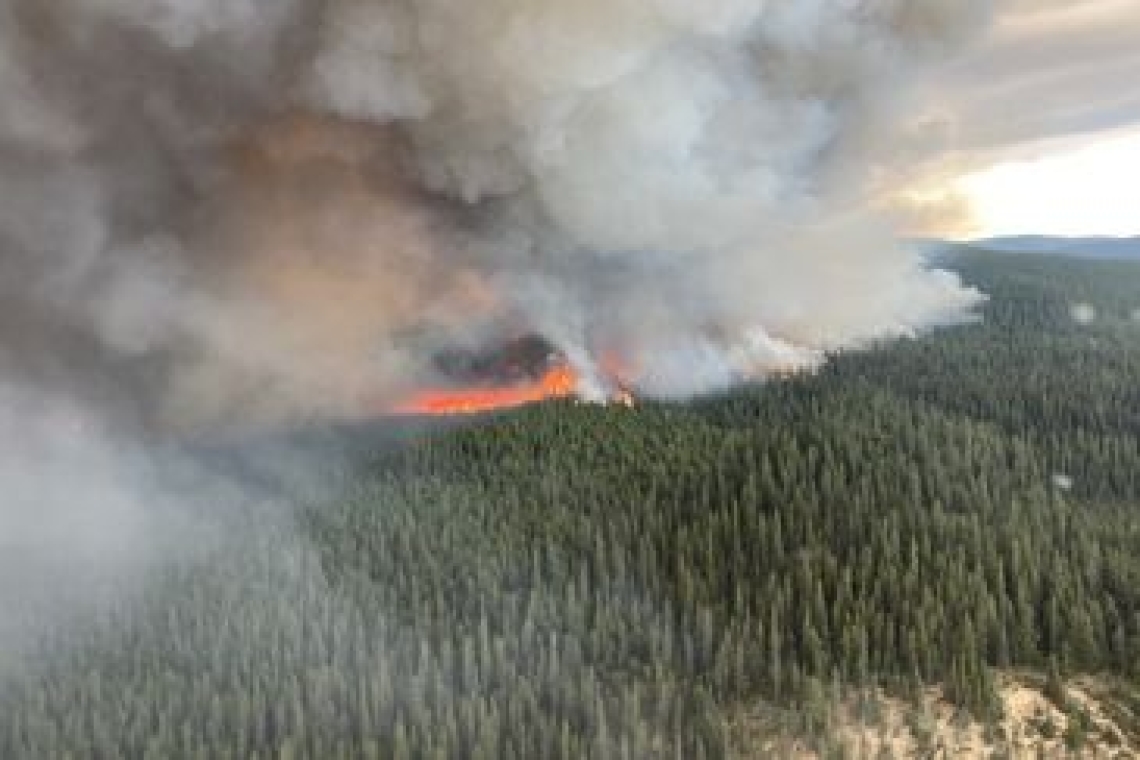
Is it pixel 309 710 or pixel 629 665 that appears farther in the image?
pixel 629 665

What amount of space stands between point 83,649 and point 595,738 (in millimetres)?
74776

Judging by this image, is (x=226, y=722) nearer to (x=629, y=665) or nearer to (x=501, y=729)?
(x=501, y=729)

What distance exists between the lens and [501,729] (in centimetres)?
17675

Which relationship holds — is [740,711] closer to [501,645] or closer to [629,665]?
[629,665]

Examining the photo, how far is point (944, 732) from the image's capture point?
604 ft

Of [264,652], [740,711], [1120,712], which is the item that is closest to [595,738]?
[740,711]

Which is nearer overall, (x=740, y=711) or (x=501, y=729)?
(x=501, y=729)

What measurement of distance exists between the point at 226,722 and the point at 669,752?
178 ft

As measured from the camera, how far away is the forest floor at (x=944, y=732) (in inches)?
7052

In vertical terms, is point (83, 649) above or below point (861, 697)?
above

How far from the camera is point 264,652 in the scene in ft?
647

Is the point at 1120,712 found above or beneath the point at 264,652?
beneath

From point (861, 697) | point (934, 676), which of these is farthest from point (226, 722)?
point (934, 676)

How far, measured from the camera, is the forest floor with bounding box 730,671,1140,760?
17912 cm
